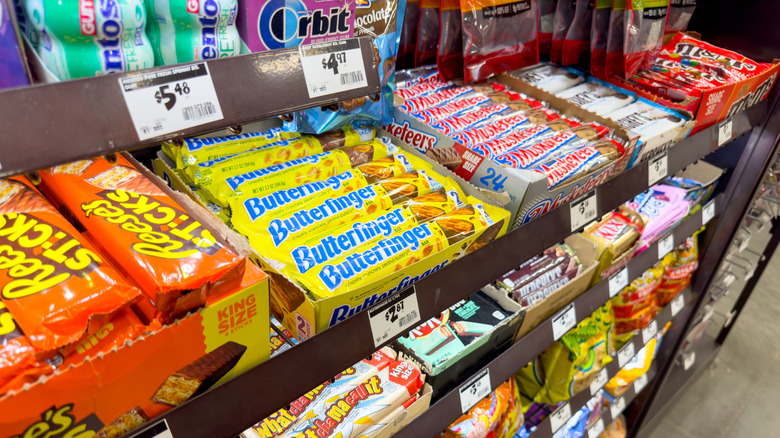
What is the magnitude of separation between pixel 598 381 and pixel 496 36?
3.96 ft

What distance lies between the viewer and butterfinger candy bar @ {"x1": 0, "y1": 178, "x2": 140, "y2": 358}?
20.9 inches

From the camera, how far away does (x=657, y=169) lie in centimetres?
133

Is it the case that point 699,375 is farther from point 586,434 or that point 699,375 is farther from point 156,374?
point 156,374

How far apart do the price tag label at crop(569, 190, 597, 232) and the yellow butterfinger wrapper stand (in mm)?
404

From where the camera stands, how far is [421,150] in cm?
124

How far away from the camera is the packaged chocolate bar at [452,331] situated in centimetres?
117

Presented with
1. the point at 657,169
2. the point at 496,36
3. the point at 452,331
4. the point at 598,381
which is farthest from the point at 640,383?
the point at 496,36

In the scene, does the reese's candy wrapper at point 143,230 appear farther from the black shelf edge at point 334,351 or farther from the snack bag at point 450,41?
Answer: the snack bag at point 450,41

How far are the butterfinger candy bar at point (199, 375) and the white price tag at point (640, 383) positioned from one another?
2120 millimetres

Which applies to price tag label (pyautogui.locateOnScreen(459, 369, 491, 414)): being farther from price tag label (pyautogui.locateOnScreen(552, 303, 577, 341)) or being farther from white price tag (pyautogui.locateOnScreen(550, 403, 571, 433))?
white price tag (pyautogui.locateOnScreen(550, 403, 571, 433))

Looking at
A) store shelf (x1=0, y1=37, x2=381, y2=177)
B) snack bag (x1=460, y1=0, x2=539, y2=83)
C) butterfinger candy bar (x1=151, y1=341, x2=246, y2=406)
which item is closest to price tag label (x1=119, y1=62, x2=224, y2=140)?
store shelf (x1=0, y1=37, x2=381, y2=177)

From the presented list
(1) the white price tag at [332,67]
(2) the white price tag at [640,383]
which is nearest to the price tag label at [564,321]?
(1) the white price tag at [332,67]

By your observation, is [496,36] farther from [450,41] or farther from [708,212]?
[708,212]

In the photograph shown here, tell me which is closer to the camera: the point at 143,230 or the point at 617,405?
the point at 143,230
